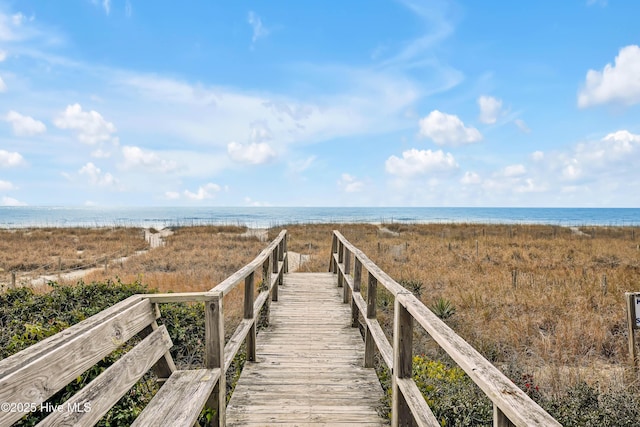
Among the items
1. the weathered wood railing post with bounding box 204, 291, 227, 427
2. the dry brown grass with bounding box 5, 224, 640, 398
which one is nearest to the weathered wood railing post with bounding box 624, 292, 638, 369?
the dry brown grass with bounding box 5, 224, 640, 398

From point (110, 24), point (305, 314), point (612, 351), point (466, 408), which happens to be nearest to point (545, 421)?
point (466, 408)

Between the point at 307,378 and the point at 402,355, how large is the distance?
1.78 meters

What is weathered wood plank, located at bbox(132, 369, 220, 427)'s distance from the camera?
1.98m

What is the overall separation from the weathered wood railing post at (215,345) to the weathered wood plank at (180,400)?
8 centimetres

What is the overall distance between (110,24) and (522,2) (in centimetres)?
2345

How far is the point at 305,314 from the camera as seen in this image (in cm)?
635

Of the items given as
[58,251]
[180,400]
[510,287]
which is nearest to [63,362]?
[180,400]

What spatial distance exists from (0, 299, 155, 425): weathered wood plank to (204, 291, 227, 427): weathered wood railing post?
1.81ft

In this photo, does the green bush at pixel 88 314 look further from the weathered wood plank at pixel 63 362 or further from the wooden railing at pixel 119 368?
the weathered wood plank at pixel 63 362

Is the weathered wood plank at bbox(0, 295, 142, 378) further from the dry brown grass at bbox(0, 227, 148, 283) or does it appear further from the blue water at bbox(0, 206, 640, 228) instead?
the blue water at bbox(0, 206, 640, 228)

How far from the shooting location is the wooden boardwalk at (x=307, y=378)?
127 inches

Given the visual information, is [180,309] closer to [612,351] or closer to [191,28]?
[612,351]

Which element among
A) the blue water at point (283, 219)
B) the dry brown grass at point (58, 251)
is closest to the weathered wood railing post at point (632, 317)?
the dry brown grass at point (58, 251)

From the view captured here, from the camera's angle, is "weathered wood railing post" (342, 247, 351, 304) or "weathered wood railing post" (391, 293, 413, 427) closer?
"weathered wood railing post" (391, 293, 413, 427)
